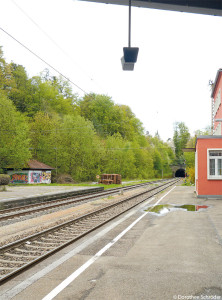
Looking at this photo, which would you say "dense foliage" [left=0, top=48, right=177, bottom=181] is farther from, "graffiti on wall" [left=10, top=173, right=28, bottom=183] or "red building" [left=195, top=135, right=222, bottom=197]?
"red building" [left=195, top=135, right=222, bottom=197]

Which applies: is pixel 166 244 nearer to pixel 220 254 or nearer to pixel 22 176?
pixel 220 254

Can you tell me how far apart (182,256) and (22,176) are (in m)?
41.3

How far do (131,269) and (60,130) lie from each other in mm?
50185

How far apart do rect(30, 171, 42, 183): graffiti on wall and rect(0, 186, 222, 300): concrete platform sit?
38050mm

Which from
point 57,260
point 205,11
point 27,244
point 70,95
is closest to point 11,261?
point 57,260

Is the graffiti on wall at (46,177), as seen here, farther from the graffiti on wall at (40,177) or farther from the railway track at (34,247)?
the railway track at (34,247)

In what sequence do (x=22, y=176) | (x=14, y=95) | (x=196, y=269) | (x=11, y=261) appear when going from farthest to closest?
(x=14, y=95) < (x=22, y=176) < (x=11, y=261) < (x=196, y=269)

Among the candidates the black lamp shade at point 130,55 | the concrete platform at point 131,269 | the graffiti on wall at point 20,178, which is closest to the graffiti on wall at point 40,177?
the graffiti on wall at point 20,178

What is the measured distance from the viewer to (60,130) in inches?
2158

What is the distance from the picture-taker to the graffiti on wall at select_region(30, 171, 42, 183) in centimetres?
4587

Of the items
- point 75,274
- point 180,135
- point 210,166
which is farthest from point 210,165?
point 180,135

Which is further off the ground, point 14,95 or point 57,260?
point 14,95

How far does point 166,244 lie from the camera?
25.9ft

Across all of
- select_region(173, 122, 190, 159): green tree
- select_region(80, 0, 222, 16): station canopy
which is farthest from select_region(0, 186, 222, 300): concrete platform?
select_region(173, 122, 190, 159): green tree
